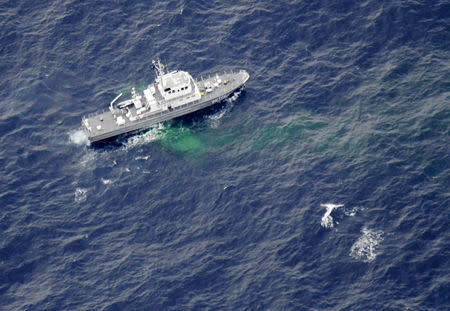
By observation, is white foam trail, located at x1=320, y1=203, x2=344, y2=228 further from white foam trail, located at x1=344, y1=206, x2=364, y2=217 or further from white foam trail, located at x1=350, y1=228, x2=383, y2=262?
white foam trail, located at x1=350, y1=228, x2=383, y2=262

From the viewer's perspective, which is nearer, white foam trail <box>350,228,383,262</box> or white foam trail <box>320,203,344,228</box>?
white foam trail <box>350,228,383,262</box>

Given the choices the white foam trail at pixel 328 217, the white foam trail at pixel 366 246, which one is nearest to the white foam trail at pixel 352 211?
the white foam trail at pixel 328 217

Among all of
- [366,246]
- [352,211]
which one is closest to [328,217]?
[352,211]

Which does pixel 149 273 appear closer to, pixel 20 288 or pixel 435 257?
pixel 20 288

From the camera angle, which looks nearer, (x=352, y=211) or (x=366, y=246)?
(x=366, y=246)

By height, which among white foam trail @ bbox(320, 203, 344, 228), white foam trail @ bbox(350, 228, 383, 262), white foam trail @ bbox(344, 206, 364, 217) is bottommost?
white foam trail @ bbox(350, 228, 383, 262)

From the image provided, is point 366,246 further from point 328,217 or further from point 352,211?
point 328,217

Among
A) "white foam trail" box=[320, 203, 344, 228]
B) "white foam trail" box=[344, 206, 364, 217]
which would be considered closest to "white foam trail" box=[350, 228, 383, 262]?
"white foam trail" box=[344, 206, 364, 217]

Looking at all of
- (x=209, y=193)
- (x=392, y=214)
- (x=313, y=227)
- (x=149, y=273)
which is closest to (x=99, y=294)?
(x=149, y=273)
